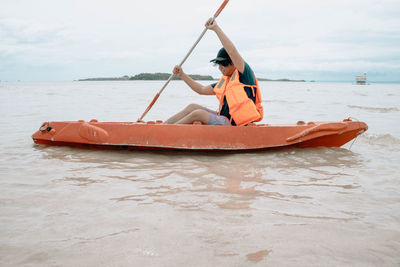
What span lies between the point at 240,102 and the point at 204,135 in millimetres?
553

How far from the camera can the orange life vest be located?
12.2ft

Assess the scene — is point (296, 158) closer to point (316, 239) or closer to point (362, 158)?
point (362, 158)

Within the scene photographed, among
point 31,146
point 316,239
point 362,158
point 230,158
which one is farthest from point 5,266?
point 362,158

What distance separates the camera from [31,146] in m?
4.34

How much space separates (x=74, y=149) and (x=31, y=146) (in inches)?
26.5

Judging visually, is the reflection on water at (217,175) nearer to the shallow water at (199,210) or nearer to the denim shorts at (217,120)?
the shallow water at (199,210)

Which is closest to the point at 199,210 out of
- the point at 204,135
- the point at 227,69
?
the point at 204,135

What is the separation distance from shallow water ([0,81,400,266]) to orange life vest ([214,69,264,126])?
440 mm

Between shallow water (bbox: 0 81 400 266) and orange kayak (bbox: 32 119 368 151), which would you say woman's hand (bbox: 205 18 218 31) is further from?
shallow water (bbox: 0 81 400 266)

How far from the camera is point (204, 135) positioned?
12.3ft

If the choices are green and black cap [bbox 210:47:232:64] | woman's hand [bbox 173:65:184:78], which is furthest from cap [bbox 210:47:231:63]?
woman's hand [bbox 173:65:184:78]

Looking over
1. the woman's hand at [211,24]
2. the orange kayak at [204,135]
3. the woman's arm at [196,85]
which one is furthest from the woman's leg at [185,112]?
the woman's hand at [211,24]

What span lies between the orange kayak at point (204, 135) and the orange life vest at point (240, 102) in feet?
0.44

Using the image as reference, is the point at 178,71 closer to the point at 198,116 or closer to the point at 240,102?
the point at 198,116
